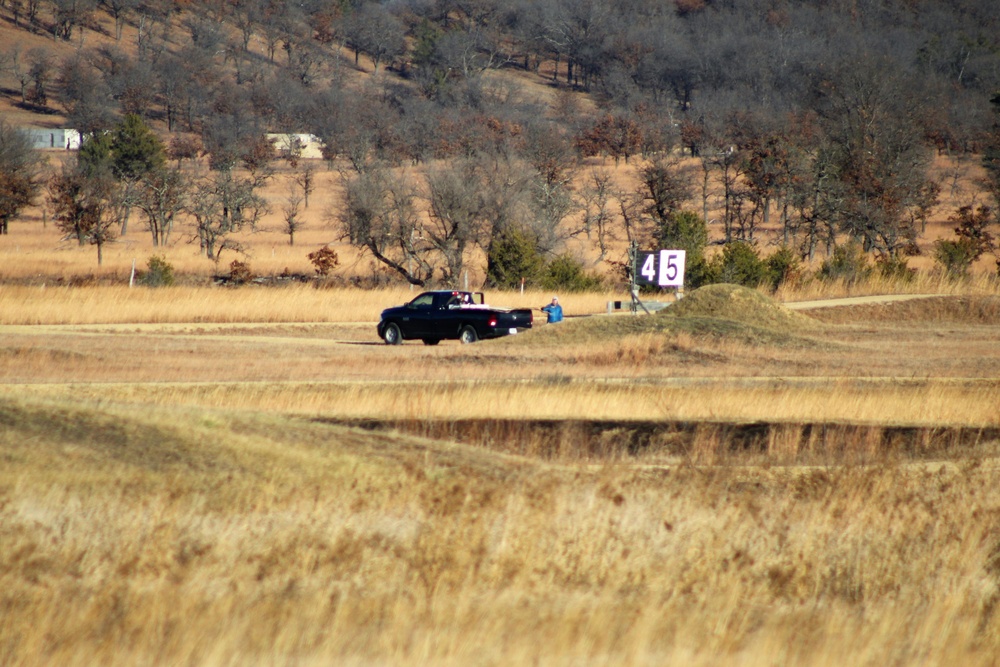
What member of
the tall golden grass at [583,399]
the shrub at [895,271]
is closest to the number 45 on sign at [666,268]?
the shrub at [895,271]

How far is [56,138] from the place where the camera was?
384ft

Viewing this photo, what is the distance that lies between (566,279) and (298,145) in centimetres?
7355

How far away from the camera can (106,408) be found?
45.1 feet

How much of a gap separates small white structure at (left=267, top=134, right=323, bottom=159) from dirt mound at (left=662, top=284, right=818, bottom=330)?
3344 inches

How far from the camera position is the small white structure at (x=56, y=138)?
376 feet

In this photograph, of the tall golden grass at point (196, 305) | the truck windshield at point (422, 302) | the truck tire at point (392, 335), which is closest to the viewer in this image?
the truck windshield at point (422, 302)

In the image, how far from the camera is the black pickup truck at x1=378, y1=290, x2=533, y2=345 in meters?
32.2

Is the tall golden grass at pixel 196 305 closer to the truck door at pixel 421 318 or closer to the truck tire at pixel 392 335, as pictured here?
the truck tire at pixel 392 335

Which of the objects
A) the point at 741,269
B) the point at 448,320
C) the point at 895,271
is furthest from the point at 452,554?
the point at 895,271

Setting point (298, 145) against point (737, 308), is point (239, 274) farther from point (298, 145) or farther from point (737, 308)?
point (298, 145)

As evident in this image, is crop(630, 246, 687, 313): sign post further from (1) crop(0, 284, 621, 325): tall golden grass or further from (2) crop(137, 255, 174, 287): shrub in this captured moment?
(2) crop(137, 255, 174, 287): shrub

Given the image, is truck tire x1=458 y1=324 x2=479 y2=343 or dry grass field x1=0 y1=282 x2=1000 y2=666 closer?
dry grass field x1=0 y1=282 x2=1000 y2=666

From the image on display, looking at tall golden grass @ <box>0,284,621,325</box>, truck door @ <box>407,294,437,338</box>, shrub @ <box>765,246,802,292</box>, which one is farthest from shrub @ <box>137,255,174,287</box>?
shrub @ <box>765,246,802,292</box>

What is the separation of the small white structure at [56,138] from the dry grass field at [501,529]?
10202 centimetres
